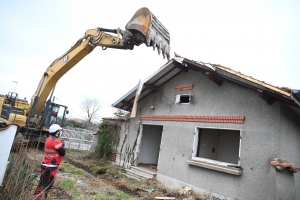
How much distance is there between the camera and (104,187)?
25.3 feet

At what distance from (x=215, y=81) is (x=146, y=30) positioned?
10.6ft

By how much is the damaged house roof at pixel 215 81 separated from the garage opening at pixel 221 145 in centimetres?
315

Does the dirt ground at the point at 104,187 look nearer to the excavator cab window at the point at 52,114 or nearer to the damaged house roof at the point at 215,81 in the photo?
the excavator cab window at the point at 52,114

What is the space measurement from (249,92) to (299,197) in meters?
3.70

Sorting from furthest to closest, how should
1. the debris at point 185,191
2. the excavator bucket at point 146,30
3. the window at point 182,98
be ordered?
the window at point 182,98 < the debris at point 185,191 < the excavator bucket at point 146,30

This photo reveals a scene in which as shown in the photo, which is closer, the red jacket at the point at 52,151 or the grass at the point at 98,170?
the red jacket at the point at 52,151

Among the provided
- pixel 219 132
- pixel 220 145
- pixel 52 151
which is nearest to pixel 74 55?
pixel 52 151

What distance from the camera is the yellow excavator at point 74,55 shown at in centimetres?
657

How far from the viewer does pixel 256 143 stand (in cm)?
645

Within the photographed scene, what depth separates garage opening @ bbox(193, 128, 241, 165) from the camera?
1008 centimetres

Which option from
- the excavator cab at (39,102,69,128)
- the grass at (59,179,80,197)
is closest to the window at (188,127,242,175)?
the grass at (59,179,80,197)

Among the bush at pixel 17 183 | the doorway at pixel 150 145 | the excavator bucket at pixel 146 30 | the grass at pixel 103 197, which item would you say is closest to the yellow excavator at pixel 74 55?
the excavator bucket at pixel 146 30

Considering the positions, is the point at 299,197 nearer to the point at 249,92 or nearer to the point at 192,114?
the point at 249,92

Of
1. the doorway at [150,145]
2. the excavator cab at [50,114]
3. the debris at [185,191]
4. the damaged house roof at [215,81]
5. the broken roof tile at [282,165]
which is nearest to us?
the broken roof tile at [282,165]
